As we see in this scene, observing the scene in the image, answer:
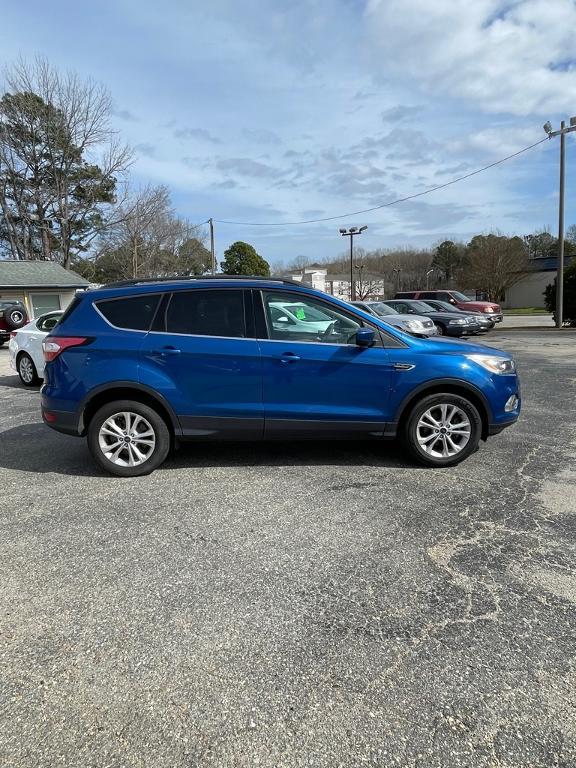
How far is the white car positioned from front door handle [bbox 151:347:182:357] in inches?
242

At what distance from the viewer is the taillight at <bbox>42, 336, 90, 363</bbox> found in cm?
454

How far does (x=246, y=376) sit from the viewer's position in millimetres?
4492

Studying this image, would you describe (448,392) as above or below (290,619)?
above

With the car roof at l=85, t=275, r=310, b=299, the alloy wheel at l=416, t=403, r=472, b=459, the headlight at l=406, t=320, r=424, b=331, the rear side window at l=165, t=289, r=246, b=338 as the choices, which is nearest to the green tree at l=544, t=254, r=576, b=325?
the headlight at l=406, t=320, r=424, b=331

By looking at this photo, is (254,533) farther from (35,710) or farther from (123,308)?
(123,308)

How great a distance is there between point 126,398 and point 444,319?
16287mm

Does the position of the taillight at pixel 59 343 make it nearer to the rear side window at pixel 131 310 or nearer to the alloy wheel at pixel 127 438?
the rear side window at pixel 131 310

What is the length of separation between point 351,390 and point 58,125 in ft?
134

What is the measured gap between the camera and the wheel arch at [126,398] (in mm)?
4484

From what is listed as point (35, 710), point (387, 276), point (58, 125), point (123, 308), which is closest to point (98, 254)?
point (58, 125)

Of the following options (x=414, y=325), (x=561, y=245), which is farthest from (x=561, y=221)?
(x=414, y=325)

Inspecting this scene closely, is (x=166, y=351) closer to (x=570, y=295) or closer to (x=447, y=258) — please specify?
(x=570, y=295)

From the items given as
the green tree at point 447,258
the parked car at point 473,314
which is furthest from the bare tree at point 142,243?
the green tree at point 447,258

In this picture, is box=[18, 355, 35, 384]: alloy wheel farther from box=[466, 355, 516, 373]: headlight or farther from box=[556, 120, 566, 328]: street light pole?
box=[556, 120, 566, 328]: street light pole
